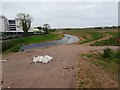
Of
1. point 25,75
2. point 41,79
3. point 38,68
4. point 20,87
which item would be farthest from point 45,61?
point 20,87

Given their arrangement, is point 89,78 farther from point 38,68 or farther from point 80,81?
point 38,68

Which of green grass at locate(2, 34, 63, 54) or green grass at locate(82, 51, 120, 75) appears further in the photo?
green grass at locate(2, 34, 63, 54)

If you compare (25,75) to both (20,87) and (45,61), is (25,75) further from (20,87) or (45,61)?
(45,61)

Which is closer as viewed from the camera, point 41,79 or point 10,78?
point 41,79

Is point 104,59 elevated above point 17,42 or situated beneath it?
elevated above

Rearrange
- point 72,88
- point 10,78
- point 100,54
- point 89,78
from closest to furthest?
point 72,88 → point 89,78 → point 10,78 → point 100,54

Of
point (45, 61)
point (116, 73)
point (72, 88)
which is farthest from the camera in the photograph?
point (45, 61)

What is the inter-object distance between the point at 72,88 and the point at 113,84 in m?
2.86

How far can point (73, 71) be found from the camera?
51.3ft

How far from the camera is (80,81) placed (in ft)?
42.8

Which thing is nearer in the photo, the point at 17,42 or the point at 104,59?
the point at 104,59

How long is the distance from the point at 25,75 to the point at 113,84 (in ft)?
19.8

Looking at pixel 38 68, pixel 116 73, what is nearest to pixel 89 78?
pixel 116 73

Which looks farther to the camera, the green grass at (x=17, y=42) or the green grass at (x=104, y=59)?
the green grass at (x=17, y=42)
